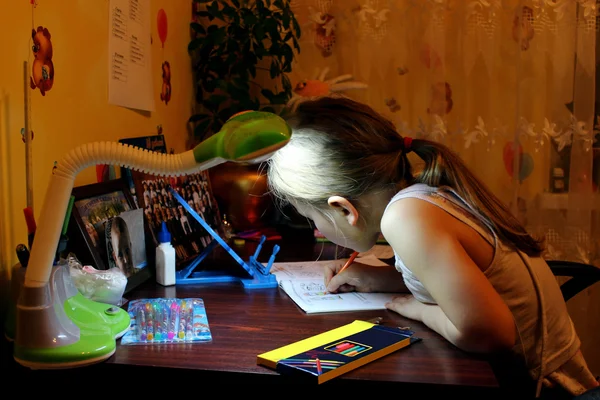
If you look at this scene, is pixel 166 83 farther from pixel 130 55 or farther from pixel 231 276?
pixel 231 276

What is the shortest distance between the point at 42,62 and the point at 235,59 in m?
0.99

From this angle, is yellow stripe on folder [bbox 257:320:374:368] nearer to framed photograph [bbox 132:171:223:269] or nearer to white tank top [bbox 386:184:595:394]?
white tank top [bbox 386:184:595:394]

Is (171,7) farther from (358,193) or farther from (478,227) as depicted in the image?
(478,227)

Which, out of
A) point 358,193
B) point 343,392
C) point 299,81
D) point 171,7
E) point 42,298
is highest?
point 171,7

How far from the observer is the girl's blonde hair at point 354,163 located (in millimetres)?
1093

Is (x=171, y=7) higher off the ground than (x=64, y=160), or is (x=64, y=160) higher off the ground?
(x=171, y=7)

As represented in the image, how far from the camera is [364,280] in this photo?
4.05 ft

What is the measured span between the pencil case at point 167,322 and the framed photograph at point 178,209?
0.27 meters

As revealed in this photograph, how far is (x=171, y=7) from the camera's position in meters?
1.79

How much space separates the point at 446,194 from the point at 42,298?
0.71m

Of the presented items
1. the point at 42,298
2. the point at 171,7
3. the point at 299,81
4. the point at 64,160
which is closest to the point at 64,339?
the point at 42,298

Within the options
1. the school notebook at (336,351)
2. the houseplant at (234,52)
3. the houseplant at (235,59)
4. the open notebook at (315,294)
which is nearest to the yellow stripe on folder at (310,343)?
the school notebook at (336,351)

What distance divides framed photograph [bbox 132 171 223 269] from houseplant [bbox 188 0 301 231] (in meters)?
0.16

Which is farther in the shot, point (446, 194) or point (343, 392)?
point (446, 194)
